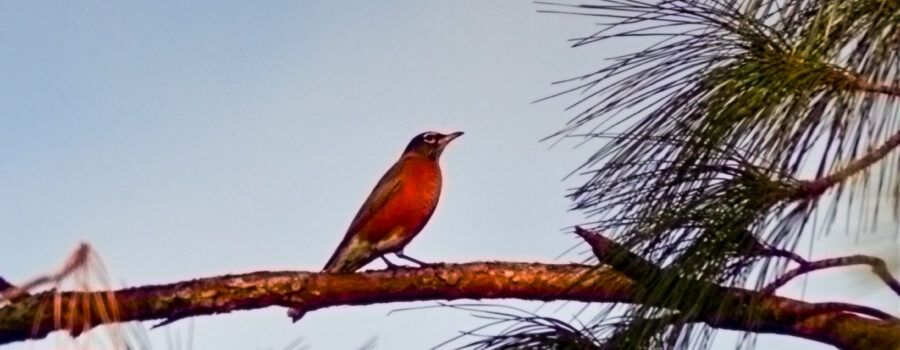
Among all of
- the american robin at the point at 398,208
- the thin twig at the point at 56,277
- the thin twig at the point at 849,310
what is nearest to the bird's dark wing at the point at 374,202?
the american robin at the point at 398,208

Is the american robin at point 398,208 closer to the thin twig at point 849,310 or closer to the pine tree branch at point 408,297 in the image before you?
the pine tree branch at point 408,297

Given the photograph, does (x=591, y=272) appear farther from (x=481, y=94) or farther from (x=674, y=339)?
(x=481, y=94)

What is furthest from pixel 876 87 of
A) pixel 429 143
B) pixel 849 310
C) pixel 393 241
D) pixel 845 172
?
pixel 393 241

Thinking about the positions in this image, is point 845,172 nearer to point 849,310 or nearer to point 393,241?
point 849,310

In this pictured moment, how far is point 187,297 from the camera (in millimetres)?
909

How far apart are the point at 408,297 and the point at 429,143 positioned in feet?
0.43

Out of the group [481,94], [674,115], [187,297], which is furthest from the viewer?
[481,94]

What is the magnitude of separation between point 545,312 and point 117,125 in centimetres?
39

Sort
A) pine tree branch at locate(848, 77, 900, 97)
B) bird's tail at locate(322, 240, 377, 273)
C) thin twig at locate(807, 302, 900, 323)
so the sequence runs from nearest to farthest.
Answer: pine tree branch at locate(848, 77, 900, 97)
thin twig at locate(807, 302, 900, 323)
bird's tail at locate(322, 240, 377, 273)

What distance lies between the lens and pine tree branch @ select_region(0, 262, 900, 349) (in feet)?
2.47

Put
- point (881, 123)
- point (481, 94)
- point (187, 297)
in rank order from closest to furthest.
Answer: point (881, 123)
point (187, 297)
point (481, 94)

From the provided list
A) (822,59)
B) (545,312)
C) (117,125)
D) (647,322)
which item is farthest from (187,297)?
(822,59)

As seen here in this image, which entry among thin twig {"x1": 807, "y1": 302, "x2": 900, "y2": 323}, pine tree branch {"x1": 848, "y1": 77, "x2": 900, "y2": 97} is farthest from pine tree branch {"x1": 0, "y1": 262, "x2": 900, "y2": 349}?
pine tree branch {"x1": 848, "y1": 77, "x2": 900, "y2": 97}

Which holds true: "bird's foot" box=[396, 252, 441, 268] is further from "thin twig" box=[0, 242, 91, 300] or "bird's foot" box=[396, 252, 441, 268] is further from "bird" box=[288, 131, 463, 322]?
"thin twig" box=[0, 242, 91, 300]
